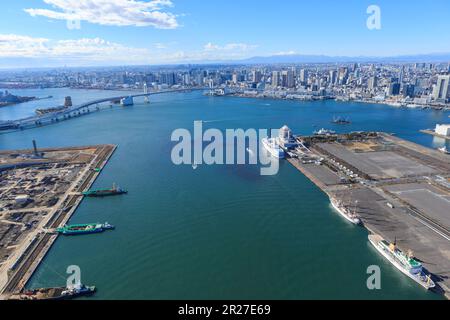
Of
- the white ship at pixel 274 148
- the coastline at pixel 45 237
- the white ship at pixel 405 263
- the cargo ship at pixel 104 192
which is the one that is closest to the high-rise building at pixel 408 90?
the white ship at pixel 274 148

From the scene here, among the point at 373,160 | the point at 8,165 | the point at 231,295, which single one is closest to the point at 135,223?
the point at 231,295

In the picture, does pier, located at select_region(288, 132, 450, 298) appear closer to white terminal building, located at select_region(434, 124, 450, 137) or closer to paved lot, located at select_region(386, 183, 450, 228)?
paved lot, located at select_region(386, 183, 450, 228)

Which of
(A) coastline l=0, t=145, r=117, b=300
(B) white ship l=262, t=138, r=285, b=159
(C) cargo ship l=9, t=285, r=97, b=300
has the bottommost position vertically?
(C) cargo ship l=9, t=285, r=97, b=300

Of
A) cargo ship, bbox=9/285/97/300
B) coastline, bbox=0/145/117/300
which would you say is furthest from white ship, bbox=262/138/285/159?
cargo ship, bbox=9/285/97/300

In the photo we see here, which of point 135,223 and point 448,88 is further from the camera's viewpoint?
point 448,88

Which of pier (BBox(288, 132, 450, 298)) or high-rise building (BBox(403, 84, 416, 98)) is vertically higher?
high-rise building (BBox(403, 84, 416, 98))

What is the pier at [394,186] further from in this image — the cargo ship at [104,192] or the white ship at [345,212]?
the cargo ship at [104,192]

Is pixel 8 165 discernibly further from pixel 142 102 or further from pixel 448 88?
pixel 448 88
